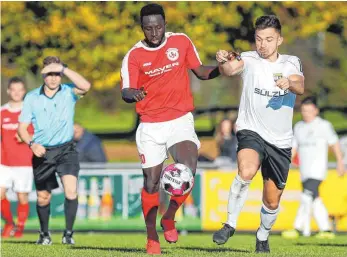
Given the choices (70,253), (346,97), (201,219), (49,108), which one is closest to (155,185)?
(70,253)

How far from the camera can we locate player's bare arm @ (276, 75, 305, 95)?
35.7 feet

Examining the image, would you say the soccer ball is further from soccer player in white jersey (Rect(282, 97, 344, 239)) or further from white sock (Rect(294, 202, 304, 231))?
white sock (Rect(294, 202, 304, 231))

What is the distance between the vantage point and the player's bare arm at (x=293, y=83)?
10.9m

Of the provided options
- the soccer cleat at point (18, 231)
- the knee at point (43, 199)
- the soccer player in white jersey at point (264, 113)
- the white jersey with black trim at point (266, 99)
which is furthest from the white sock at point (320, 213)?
the white jersey with black trim at point (266, 99)

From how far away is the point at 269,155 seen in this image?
11695 millimetres

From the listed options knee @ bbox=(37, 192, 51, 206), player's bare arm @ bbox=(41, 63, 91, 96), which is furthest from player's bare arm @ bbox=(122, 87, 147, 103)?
knee @ bbox=(37, 192, 51, 206)

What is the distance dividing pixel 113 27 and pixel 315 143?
8029 mm

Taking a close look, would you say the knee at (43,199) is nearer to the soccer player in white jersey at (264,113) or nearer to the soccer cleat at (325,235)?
the soccer player in white jersey at (264,113)

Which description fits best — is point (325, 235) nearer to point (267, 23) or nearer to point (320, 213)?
point (320, 213)

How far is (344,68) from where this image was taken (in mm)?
41406

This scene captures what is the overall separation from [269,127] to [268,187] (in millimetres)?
691

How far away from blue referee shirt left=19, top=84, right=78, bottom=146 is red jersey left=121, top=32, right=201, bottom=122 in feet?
9.11

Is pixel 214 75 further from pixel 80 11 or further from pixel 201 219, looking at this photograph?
pixel 80 11

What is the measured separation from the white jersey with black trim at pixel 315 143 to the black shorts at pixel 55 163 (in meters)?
5.22
